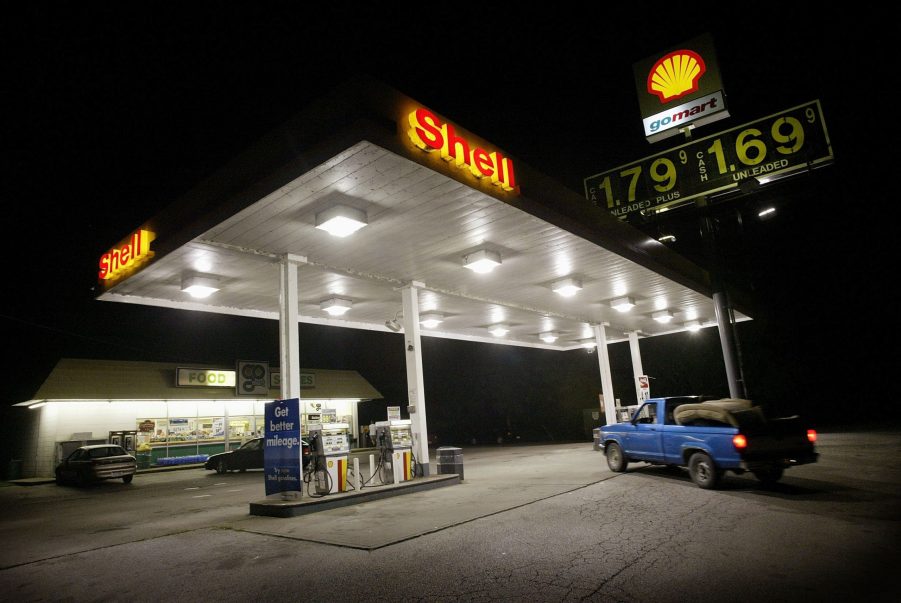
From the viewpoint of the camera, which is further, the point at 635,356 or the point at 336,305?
the point at 635,356

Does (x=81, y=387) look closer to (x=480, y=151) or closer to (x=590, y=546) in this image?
(x=480, y=151)

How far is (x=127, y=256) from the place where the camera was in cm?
1149

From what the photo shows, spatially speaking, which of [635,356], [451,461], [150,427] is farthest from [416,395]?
[150,427]

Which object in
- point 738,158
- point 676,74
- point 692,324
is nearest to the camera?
point 738,158

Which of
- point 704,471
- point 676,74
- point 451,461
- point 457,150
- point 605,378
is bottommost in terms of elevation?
point 704,471

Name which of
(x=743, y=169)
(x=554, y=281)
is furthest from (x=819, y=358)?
(x=554, y=281)

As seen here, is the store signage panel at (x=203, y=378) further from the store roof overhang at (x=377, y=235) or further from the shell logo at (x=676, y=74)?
the shell logo at (x=676, y=74)

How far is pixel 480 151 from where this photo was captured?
8727 millimetres

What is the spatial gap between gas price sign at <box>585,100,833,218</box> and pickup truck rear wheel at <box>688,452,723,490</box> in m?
10.9

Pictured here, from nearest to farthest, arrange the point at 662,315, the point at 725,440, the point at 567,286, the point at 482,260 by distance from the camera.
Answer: the point at 725,440
the point at 482,260
the point at 567,286
the point at 662,315

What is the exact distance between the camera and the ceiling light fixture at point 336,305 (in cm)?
1522

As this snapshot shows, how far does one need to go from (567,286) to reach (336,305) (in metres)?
6.71

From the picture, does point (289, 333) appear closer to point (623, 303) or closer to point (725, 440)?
point (725, 440)

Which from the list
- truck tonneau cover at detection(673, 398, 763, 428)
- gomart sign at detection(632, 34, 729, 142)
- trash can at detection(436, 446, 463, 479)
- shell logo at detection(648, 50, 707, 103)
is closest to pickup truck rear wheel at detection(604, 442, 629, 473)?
truck tonneau cover at detection(673, 398, 763, 428)
